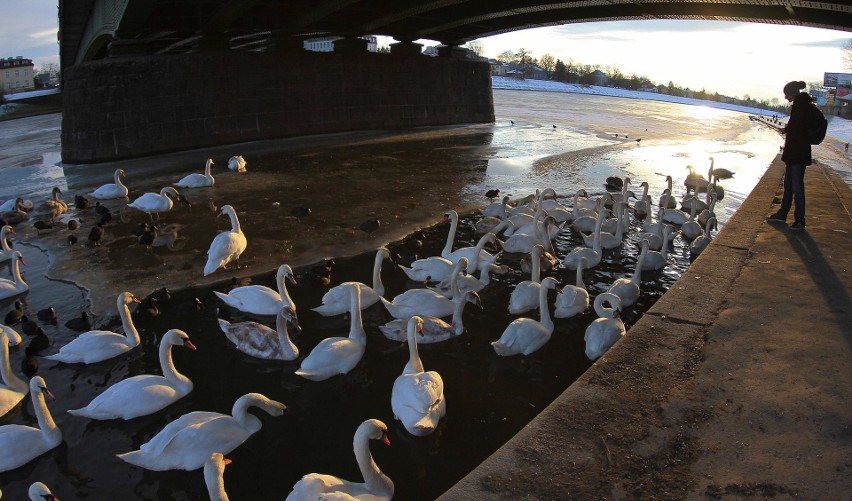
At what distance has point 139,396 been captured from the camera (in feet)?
17.5

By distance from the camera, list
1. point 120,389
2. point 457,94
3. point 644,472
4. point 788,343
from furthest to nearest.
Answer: point 457,94, point 120,389, point 788,343, point 644,472

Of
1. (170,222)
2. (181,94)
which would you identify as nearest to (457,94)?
(181,94)

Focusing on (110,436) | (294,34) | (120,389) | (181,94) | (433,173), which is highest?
(294,34)

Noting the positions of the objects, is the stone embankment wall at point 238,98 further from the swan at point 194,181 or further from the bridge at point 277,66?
the swan at point 194,181

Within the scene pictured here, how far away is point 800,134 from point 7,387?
34.7ft

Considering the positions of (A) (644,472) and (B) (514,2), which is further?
(B) (514,2)

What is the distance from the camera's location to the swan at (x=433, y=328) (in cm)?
673

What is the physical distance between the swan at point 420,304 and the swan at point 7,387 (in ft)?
12.8

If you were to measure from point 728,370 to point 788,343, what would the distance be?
83 centimetres

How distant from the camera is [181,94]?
69.5 feet

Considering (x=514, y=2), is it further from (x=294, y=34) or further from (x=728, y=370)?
(x=728, y=370)

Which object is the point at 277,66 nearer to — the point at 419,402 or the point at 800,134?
the point at 800,134

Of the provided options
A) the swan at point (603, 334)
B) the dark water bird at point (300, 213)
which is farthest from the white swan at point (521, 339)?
the dark water bird at point (300, 213)

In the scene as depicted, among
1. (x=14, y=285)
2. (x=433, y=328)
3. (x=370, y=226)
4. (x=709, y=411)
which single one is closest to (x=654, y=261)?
(x=433, y=328)
